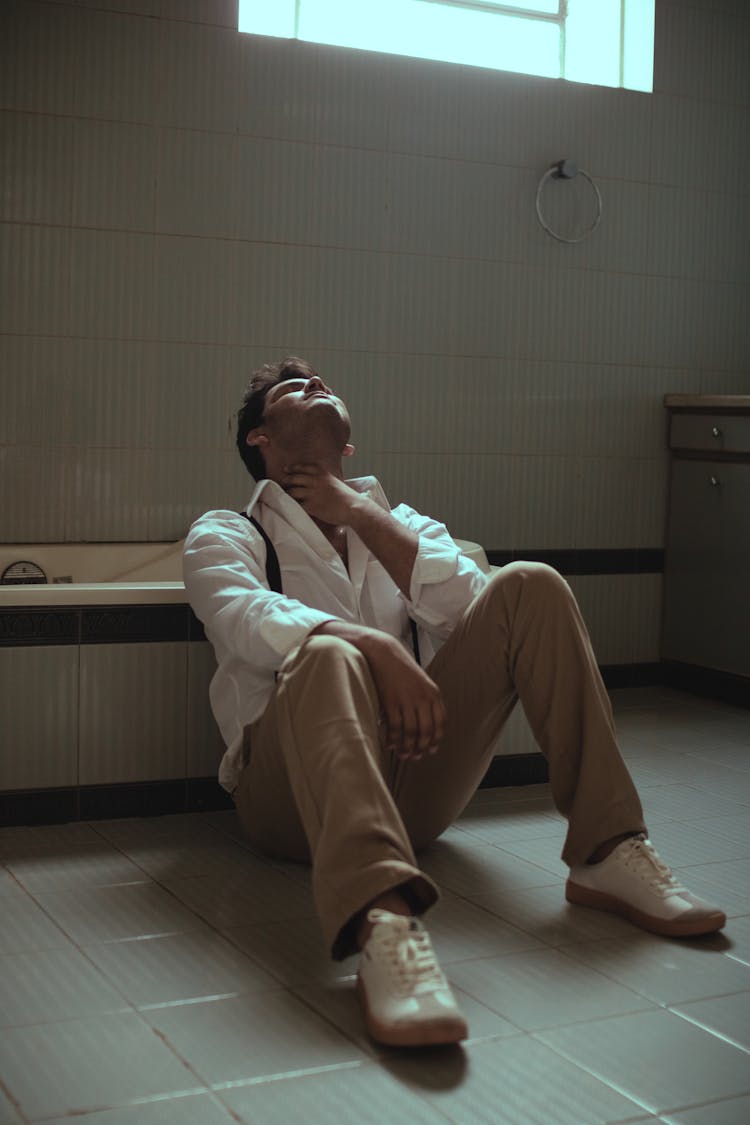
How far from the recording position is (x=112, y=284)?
3.63m

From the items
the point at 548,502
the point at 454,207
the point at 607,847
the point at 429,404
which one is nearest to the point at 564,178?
the point at 454,207

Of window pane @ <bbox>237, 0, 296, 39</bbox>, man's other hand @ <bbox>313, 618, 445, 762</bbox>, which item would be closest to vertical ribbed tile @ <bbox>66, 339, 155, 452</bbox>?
window pane @ <bbox>237, 0, 296, 39</bbox>

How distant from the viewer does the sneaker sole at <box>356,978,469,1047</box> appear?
63.6 inches

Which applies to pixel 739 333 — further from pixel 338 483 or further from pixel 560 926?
pixel 560 926

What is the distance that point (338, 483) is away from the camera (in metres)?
2.46

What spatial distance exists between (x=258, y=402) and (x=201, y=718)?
71 cm

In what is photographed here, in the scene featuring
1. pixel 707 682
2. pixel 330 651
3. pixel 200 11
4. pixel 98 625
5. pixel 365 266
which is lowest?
pixel 707 682

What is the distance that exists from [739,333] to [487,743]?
2.80 meters

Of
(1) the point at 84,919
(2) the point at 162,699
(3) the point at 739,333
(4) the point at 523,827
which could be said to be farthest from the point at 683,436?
(1) the point at 84,919

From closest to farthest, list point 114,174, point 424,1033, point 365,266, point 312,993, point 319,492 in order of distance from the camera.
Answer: point 424,1033 < point 312,993 < point 319,492 < point 114,174 < point 365,266

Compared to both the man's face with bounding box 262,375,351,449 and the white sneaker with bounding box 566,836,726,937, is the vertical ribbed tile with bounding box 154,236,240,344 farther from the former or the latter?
the white sneaker with bounding box 566,836,726,937

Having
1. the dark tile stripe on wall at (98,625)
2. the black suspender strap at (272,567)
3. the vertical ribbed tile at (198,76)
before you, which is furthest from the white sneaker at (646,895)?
the vertical ribbed tile at (198,76)

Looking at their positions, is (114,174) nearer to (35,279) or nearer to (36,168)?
(36,168)

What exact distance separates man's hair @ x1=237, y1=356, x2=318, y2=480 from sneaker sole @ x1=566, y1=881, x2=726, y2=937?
3.34 ft
